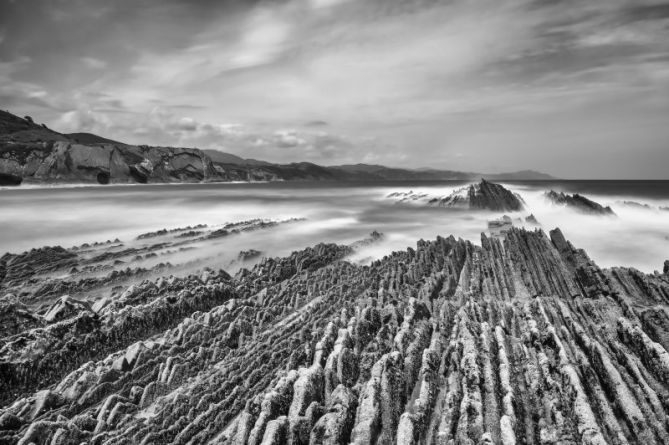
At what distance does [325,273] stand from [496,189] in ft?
112

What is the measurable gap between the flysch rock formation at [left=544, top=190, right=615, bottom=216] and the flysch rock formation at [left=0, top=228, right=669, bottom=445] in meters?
26.8

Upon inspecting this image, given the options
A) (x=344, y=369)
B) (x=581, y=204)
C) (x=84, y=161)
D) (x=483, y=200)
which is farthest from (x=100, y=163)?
(x=344, y=369)

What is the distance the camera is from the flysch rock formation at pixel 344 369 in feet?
16.3

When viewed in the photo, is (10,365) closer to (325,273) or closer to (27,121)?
(325,273)

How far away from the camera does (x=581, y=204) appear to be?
3350 centimetres

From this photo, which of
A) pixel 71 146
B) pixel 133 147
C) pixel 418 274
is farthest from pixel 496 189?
pixel 133 147

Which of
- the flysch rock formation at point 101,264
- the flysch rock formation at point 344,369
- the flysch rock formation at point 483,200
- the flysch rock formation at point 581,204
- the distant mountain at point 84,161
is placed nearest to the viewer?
the flysch rock formation at point 344,369

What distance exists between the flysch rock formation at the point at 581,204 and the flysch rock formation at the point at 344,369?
2679cm

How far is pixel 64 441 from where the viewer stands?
518cm

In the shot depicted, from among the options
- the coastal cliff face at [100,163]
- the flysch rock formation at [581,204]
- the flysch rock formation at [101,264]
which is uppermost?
the coastal cliff face at [100,163]

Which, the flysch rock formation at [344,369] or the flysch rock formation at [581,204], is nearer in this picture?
the flysch rock formation at [344,369]

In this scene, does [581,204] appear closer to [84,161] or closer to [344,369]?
[344,369]

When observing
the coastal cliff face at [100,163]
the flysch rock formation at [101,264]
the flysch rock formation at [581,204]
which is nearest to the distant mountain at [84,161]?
the coastal cliff face at [100,163]

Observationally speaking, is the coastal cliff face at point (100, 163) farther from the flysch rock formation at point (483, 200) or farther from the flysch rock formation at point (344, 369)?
the flysch rock formation at point (344, 369)
